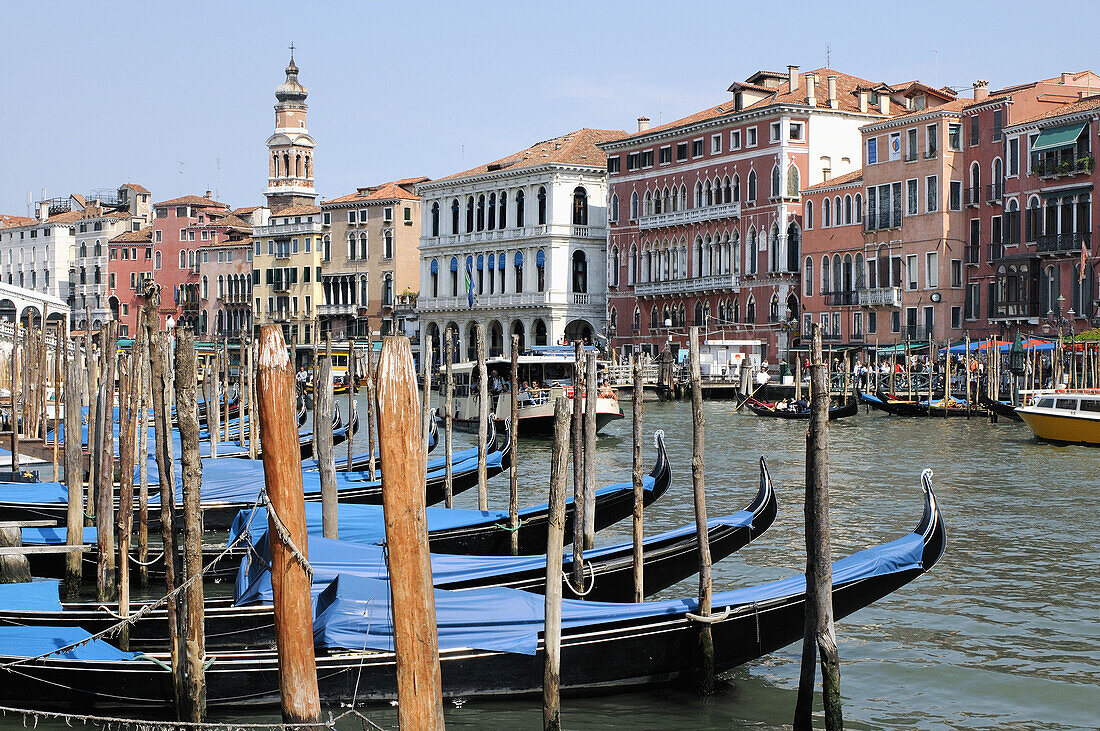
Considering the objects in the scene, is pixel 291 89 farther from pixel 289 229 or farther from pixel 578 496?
pixel 578 496

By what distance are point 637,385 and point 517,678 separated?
303cm

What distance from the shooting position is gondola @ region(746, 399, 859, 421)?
952 inches

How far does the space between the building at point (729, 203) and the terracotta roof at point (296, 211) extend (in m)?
13.6

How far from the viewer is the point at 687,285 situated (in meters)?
38.6

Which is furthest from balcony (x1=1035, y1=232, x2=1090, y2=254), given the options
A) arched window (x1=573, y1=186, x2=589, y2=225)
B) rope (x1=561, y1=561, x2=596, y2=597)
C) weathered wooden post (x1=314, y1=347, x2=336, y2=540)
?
rope (x1=561, y1=561, x2=596, y2=597)

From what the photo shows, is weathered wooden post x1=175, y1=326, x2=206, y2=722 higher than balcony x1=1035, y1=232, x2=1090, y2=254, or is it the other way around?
balcony x1=1035, y1=232, x2=1090, y2=254

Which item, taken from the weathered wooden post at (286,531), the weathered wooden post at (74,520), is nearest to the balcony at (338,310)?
the weathered wooden post at (74,520)

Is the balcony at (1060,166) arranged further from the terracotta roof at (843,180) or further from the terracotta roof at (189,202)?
the terracotta roof at (189,202)

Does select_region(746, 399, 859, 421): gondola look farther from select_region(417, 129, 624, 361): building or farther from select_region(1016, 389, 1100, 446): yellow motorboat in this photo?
select_region(417, 129, 624, 361): building

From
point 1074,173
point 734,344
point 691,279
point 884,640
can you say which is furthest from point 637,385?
point 691,279

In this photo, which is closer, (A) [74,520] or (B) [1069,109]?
(A) [74,520]

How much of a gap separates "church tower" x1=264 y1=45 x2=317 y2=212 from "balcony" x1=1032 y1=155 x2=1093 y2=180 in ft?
104

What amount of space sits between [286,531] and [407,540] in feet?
2.28

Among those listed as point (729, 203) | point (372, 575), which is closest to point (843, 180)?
point (729, 203)
